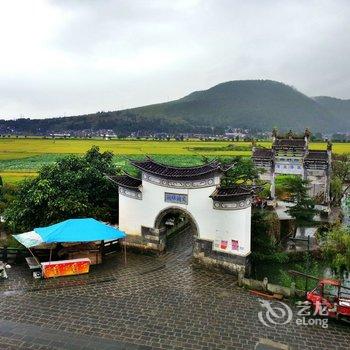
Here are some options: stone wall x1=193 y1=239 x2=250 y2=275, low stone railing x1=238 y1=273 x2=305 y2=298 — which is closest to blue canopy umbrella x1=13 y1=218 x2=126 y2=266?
stone wall x1=193 y1=239 x2=250 y2=275

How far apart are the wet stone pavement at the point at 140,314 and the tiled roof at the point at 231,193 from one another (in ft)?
9.39

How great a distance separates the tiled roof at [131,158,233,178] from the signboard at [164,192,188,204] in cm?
79

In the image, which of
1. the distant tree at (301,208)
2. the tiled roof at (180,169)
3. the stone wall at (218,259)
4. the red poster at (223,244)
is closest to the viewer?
the stone wall at (218,259)

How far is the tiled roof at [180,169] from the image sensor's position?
14809mm

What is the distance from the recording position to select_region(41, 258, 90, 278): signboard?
13.7 metres

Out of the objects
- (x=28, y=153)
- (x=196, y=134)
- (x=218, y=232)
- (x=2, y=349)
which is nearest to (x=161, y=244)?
(x=218, y=232)

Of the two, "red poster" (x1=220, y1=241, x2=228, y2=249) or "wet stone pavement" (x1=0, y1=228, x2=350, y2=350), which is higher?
"red poster" (x1=220, y1=241, x2=228, y2=249)

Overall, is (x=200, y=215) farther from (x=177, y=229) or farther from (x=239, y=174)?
(x=239, y=174)

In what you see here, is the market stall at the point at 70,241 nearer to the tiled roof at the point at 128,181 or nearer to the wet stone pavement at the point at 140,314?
the wet stone pavement at the point at 140,314

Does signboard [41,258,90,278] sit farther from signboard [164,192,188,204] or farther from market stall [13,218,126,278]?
signboard [164,192,188,204]

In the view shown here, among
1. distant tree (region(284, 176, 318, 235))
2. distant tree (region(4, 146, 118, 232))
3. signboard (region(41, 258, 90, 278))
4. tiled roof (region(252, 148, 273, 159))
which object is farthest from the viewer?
tiled roof (region(252, 148, 273, 159))

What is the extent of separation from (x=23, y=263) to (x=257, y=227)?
9.66m

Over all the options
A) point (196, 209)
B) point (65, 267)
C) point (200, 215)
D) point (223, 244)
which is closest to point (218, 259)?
point (223, 244)

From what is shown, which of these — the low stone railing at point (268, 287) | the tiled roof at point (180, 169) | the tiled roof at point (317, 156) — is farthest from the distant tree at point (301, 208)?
the tiled roof at point (317, 156)
